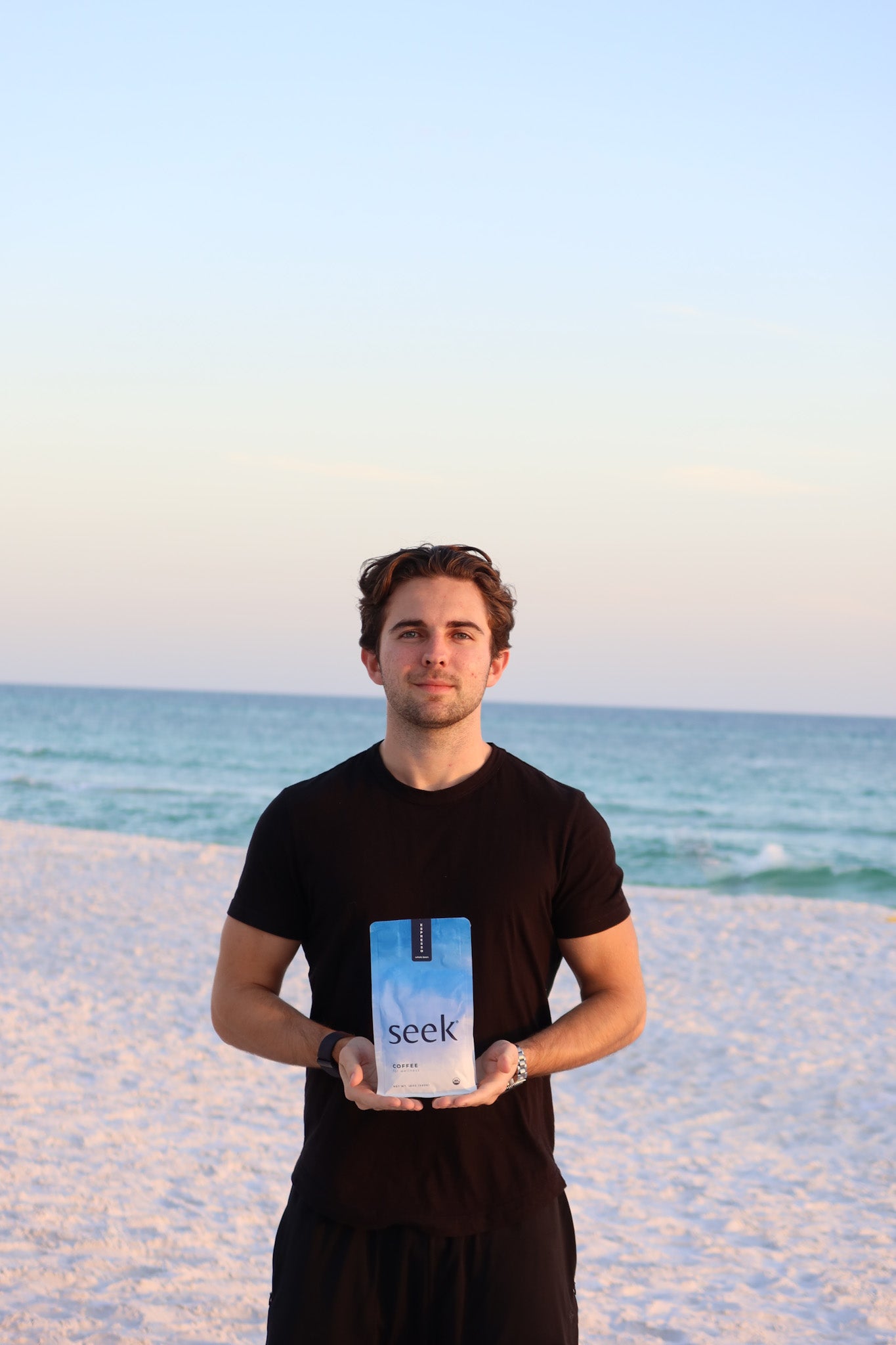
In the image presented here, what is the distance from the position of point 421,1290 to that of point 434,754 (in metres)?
0.97

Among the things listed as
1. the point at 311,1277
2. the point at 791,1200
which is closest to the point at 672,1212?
the point at 791,1200

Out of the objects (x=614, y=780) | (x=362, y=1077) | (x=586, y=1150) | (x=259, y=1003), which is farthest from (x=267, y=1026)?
(x=614, y=780)

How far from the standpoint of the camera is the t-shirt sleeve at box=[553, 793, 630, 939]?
2.42m

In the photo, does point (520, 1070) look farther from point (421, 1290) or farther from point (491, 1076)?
point (421, 1290)

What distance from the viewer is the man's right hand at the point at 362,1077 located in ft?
6.98

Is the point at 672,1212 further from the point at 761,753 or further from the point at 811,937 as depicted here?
the point at 761,753

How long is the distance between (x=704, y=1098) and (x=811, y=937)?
630cm

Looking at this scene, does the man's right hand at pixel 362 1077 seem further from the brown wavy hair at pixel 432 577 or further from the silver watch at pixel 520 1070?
the brown wavy hair at pixel 432 577

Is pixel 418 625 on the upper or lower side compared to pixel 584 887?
upper

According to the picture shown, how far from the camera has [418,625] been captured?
249 cm

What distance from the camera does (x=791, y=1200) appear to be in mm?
6266

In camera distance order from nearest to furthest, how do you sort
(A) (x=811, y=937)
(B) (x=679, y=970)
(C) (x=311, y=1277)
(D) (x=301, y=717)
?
(C) (x=311, y=1277), (B) (x=679, y=970), (A) (x=811, y=937), (D) (x=301, y=717)

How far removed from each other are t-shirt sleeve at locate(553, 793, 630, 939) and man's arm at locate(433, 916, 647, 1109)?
0.03m

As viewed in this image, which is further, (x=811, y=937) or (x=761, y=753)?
(x=761, y=753)
